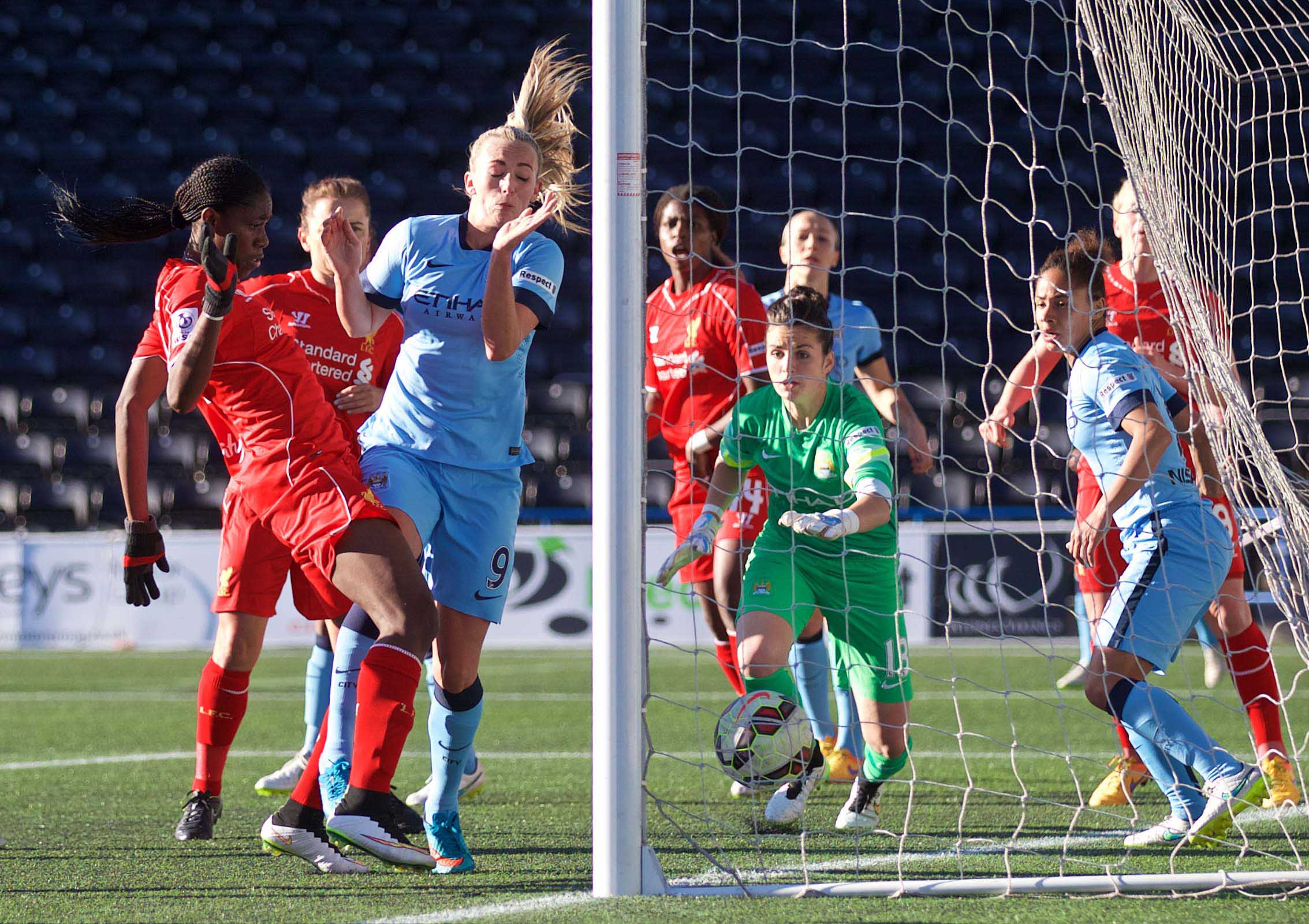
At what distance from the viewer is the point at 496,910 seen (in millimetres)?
2508

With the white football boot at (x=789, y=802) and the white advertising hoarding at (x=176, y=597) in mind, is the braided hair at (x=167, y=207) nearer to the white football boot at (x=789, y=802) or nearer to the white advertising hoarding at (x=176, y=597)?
the white football boot at (x=789, y=802)

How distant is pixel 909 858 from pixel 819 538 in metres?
1.02

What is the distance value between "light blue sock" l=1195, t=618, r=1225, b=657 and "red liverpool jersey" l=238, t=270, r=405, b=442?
9.36 ft

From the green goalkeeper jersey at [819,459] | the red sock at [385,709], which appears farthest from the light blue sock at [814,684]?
the red sock at [385,709]

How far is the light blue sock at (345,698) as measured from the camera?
3.19 m

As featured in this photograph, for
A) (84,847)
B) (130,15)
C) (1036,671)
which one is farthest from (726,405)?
(130,15)

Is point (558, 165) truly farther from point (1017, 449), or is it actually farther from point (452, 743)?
point (1017, 449)

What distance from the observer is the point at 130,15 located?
1400 cm

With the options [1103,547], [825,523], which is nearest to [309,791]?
[825,523]

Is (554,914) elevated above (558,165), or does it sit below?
below

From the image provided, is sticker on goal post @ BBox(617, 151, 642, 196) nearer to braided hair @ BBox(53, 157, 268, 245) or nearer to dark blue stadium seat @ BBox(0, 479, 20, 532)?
braided hair @ BBox(53, 157, 268, 245)

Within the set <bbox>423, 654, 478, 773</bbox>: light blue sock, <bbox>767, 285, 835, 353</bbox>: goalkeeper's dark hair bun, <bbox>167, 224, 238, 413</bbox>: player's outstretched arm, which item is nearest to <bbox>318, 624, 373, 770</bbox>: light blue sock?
<bbox>423, 654, 478, 773</bbox>: light blue sock

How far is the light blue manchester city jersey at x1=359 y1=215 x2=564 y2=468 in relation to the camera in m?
3.33

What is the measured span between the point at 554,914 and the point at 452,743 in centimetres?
87
